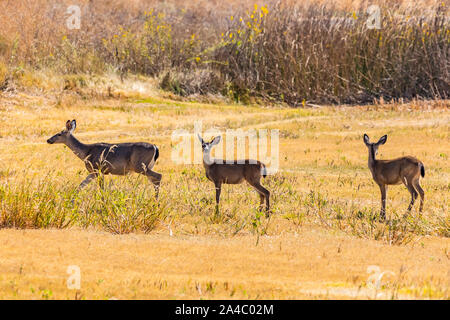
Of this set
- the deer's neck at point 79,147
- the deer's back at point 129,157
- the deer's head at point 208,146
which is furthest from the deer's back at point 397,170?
the deer's neck at point 79,147

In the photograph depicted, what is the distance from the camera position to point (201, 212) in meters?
9.66

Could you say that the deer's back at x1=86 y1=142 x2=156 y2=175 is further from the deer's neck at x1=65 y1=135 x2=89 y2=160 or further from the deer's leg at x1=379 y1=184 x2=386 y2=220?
the deer's leg at x1=379 y1=184 x2=386 y2=220

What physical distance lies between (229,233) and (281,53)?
16105mm

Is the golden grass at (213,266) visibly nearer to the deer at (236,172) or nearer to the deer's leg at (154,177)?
the deer at (236,172)

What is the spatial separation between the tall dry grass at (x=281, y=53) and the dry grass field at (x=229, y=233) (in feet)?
22.7

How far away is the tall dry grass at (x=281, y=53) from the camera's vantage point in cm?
2305

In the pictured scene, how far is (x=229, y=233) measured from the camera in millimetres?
8328

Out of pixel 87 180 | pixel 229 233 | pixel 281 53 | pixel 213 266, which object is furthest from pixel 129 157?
pixel 281 53

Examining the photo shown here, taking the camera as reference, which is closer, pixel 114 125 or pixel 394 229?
pixel 394 229

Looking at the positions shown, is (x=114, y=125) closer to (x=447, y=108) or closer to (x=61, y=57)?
(x=61, y=57)

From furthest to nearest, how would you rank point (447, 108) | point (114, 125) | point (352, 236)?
point (447, 108), point (114, 125), point (352, 236)

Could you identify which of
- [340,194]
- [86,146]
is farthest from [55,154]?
[340,194]

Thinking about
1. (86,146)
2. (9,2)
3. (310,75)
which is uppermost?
(9,2)
